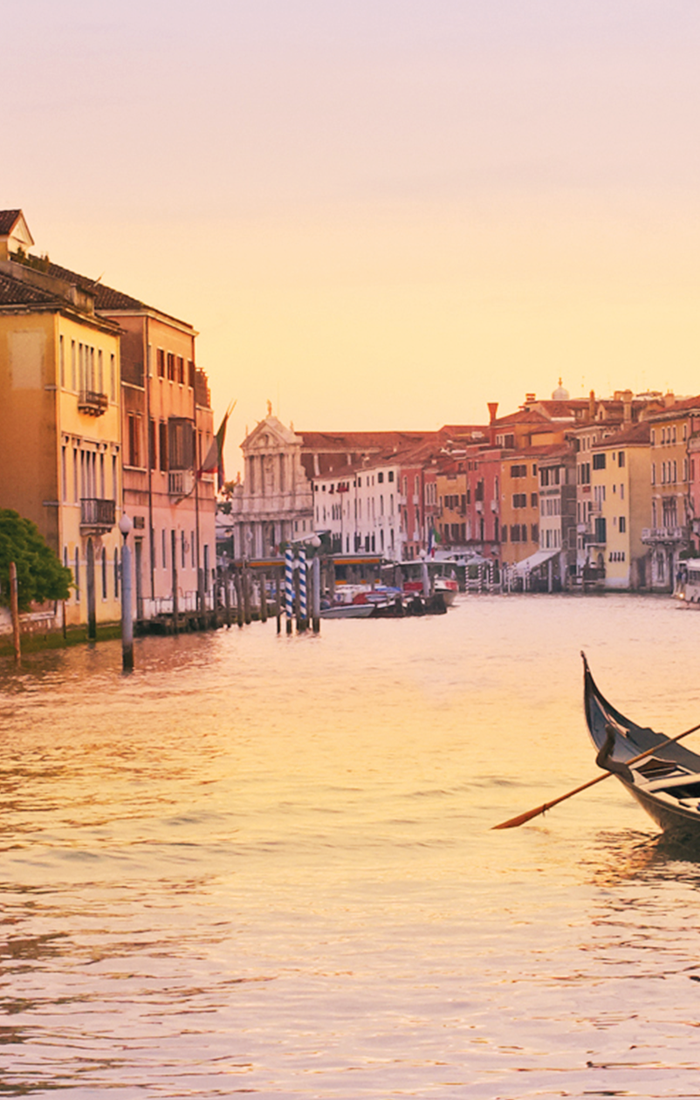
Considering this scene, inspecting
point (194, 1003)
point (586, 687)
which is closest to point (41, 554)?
point (586, 687)

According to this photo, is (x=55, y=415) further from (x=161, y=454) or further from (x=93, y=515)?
(x=161, y=454)

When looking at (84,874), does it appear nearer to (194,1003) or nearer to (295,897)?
(295,897)

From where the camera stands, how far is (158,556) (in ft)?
172

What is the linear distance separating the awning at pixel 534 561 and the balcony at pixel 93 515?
63106mm

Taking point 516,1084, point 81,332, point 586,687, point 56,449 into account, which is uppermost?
point 81,332

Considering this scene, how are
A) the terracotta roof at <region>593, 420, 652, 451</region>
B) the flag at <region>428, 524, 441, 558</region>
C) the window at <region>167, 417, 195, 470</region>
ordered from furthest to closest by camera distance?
the flag at <region>428, 524, 441, 558</region> < the terracotta roof at <region>593, 420, 652, 451</region> < the window at <region>167, 417, 195, 470</region>

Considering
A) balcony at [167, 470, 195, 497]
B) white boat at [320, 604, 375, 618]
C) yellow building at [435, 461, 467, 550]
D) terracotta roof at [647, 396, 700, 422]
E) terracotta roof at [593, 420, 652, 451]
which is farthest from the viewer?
yellow building at [435, 461, 467, 550]

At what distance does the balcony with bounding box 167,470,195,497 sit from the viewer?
5422cm

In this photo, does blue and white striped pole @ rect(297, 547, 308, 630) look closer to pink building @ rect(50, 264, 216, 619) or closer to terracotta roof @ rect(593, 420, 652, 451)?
pink building @ rect(50, 264, 216, 619)

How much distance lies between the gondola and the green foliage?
68.6ft

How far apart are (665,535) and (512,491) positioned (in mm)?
19044

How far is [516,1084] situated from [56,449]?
115 feet

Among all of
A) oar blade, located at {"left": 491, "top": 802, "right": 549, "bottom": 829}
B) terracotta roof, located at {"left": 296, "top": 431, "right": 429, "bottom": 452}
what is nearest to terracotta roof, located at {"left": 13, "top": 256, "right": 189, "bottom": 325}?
oar blade, located at {"left": 491, "top": 802, "right": 549, "bottom": 829}

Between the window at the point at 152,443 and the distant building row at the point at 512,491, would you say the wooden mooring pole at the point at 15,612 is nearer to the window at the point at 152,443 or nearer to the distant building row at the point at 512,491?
the window at the point at 152,443
